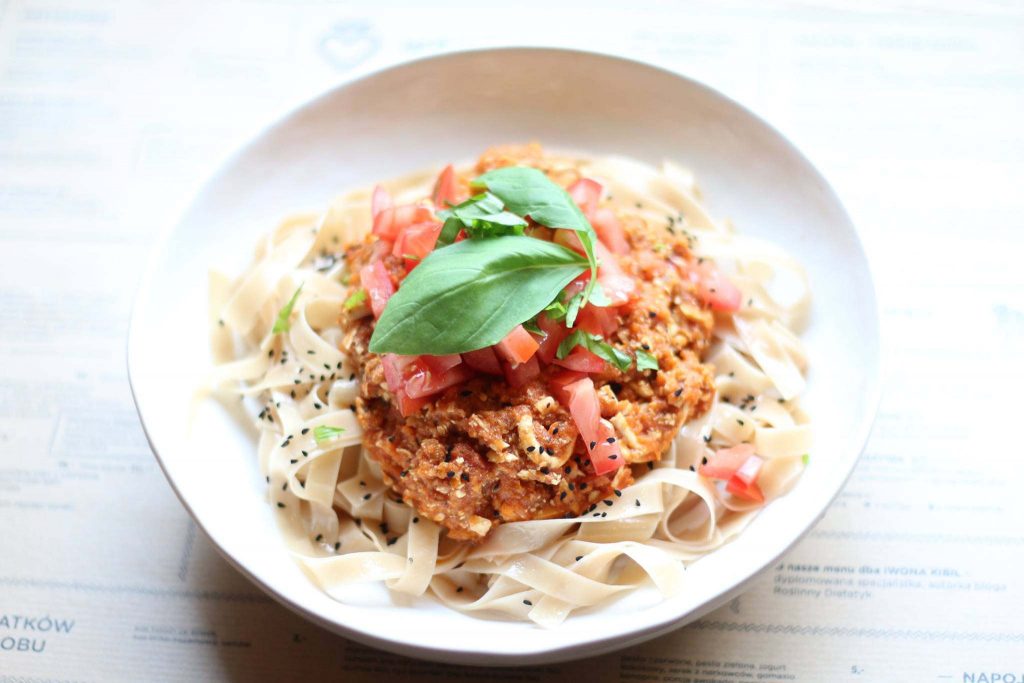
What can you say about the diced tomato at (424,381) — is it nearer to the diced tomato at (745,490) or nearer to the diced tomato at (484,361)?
the diced tomato at (484,361)

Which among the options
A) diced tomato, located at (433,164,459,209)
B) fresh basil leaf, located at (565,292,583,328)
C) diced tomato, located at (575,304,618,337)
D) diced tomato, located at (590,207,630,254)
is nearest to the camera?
fresh basil leaf, located at (565,292,583,328)

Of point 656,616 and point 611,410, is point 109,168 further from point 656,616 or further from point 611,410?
point 656,616

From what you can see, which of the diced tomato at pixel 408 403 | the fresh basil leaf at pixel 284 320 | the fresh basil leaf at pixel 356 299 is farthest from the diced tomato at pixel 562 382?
the fresh basil leaf at pixel 284 320

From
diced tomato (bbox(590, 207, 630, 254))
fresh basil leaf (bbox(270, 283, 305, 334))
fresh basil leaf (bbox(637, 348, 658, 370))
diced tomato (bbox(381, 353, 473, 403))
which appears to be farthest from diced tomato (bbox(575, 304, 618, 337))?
fresh basil leaf (bbox(270, 283, 305, 334))

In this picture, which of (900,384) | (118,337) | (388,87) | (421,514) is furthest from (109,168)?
(900,384)

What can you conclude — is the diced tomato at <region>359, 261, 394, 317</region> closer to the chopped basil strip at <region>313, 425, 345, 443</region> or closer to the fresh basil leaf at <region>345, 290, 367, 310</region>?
the fresh basil leaf at <region>345, 290, 367, 310</region>

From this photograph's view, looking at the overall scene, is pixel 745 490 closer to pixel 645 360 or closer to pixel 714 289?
pixel 645 360
